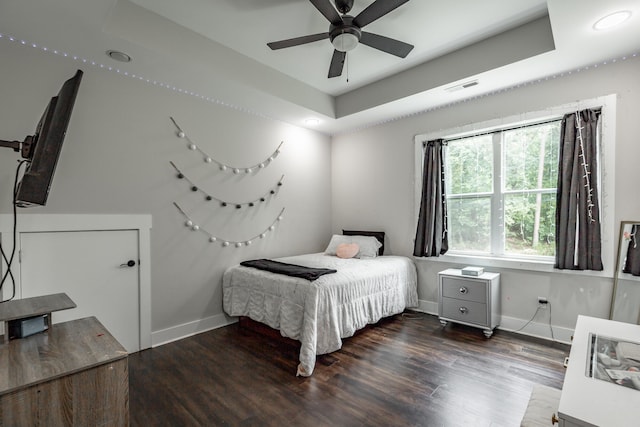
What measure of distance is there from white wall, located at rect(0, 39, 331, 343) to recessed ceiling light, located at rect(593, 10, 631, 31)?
3208mm

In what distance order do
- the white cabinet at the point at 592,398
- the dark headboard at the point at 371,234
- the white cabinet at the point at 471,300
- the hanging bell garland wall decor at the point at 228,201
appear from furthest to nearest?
1. the dark headboard at the point at 371,234
2. the hanging bell garland wall decor at the point at 228,201
3. the white cabinet at the point at 471,300
4. the white cabinet at the point at 592,398

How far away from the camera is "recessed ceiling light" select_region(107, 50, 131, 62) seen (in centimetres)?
246

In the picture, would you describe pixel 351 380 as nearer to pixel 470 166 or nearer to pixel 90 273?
pixel 90 273

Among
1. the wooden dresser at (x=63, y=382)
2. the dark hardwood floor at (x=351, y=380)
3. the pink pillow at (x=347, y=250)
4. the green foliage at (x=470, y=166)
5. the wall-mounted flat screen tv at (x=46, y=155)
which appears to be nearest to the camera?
the wooden dresser at (x=63, y=382)

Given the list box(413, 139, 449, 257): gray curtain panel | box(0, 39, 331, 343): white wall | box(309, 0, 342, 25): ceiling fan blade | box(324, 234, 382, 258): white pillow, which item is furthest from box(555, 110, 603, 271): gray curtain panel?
box(0, 39, 331, 343): white wall

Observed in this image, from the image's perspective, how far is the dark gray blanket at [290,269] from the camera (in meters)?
2.79

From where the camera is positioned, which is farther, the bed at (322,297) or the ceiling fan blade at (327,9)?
the bed at (322,297)

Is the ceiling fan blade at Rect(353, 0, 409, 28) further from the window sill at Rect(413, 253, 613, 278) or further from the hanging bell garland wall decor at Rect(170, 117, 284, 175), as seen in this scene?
the window sill at Rect(413, 253, 613, 278)

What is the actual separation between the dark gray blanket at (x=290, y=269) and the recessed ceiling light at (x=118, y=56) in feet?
7.24

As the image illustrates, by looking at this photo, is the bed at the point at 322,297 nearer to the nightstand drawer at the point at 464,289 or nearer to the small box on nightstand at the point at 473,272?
the nightstand drawer at the point at 464,289

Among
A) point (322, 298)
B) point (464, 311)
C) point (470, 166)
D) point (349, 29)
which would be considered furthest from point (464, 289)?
point (349, 29)

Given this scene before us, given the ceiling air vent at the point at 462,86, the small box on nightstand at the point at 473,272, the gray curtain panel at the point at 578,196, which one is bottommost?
the small box on nightstand at the point at 473,272

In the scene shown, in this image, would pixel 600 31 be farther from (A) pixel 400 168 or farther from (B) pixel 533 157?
(A) pixel 400 168

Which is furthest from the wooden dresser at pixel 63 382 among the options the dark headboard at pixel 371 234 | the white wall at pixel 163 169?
the dark headboard at pixel 371 234
